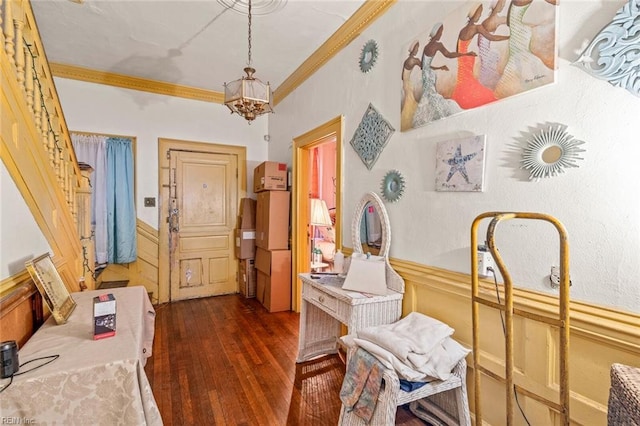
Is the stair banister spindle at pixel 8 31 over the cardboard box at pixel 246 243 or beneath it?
over

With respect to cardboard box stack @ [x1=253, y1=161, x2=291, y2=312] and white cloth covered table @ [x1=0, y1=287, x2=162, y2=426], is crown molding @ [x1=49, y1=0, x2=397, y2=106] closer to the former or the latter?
cardboard box stack @ [x1=253, y1=161, x2=291, y2=312]

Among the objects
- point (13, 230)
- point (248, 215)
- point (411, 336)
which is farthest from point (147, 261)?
point (411, 336)

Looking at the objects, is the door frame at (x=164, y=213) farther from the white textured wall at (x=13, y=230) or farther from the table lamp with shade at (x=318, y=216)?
the white textured wall at (x=13, y=230)

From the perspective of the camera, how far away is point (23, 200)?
1.60m

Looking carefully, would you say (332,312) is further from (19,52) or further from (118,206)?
(118,206)

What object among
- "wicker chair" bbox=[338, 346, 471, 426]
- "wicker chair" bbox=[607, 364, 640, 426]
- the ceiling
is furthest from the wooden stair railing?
"wicker chair" bbox=[607, 364, 640, 426]

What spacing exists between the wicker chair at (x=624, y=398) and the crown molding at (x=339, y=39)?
2388 mm

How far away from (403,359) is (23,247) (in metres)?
2.03

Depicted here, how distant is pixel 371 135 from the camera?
2.40 meters

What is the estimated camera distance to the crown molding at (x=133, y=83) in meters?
3.57

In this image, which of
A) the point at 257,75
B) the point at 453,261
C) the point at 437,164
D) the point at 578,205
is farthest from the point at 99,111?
the point at 578,205

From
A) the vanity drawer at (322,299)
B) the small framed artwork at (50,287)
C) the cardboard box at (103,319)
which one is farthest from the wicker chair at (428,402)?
the small framed artwork at (50,287)

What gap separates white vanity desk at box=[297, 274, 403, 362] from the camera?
6.39ft

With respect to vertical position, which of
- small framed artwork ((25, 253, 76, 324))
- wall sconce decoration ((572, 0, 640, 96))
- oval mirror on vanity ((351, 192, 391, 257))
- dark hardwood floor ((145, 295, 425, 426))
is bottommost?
dark hardwood floor ((145, 295, 425, 426))
